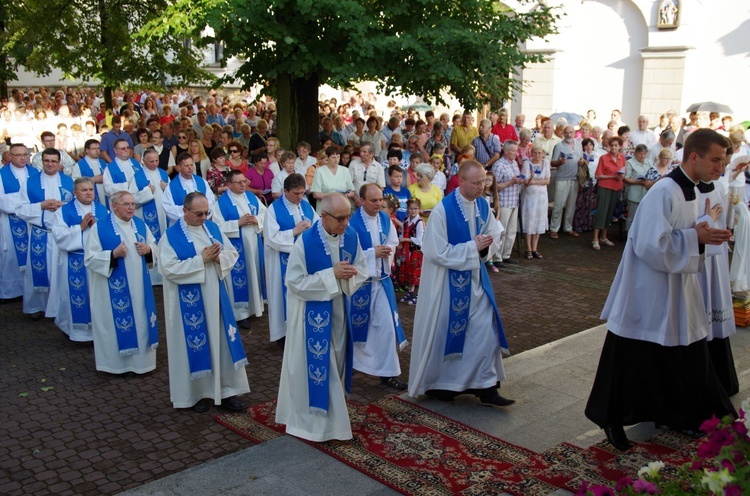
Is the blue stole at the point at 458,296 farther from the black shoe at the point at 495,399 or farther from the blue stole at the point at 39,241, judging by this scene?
the blue stole at the point at 39,241

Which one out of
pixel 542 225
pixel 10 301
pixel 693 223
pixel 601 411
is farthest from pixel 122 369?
pixel 542 225

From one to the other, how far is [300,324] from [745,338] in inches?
196

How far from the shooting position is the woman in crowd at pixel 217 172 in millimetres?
11129

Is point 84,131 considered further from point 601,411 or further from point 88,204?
point 601,411

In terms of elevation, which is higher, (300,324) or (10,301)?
(300,324)

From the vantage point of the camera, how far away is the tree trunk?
530 inches

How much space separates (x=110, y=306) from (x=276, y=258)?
191 centimetres

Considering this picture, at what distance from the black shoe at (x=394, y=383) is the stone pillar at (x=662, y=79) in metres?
16.0

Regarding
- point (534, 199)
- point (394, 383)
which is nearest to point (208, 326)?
point (394, 383)

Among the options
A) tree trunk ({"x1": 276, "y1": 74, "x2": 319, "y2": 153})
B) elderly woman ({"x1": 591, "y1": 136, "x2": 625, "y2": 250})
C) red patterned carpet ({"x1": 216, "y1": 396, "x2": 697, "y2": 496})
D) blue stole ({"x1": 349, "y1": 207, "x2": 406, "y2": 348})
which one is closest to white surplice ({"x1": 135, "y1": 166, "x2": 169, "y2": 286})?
tree trunk ({"x1": 276, "y1": 74, "x2": 319, "y2": 153})

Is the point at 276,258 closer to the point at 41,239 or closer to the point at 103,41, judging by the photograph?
the point at 41,239

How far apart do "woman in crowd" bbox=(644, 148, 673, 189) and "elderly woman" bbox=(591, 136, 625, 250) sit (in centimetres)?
58

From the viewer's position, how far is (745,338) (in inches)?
327

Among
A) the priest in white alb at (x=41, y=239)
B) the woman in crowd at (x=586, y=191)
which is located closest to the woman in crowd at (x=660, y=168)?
the woman in crowd at (x=586, y=191)
